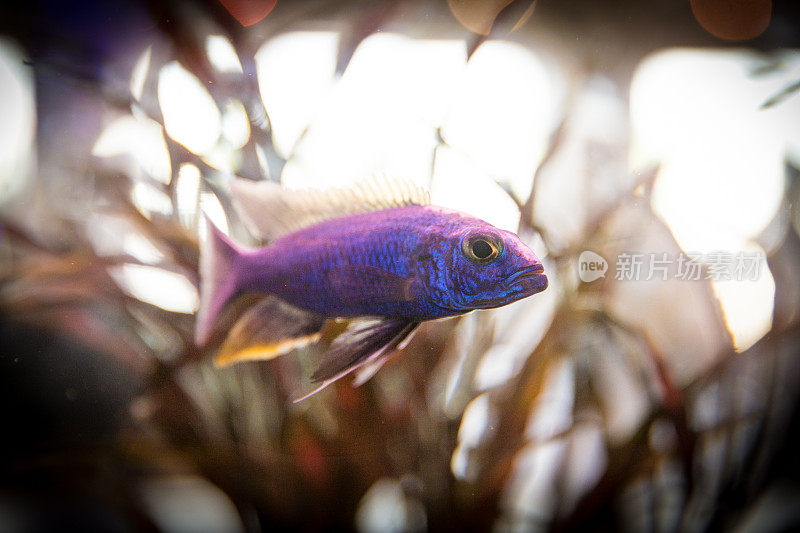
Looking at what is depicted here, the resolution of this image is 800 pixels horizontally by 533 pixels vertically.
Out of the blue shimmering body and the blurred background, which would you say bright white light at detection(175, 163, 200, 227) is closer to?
the blurred background

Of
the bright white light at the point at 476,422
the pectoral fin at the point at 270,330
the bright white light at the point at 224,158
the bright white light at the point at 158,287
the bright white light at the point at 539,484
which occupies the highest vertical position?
the bright white light at the point at 224,158

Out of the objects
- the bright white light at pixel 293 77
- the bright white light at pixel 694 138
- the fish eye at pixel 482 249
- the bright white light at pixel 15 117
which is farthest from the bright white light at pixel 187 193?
the bright white light at pixel 694 138

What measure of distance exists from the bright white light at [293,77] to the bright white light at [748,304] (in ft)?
2.16

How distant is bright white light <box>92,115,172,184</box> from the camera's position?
44 cm

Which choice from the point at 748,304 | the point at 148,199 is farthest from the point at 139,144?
the point at 748,304

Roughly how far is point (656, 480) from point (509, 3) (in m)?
0.83

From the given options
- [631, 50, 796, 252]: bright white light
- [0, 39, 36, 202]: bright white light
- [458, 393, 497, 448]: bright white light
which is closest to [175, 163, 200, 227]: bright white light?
[0, 39, 36, 202]: bright white light

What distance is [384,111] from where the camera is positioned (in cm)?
42

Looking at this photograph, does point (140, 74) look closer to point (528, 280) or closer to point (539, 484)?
point (528, 280)

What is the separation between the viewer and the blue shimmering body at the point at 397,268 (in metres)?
0.27

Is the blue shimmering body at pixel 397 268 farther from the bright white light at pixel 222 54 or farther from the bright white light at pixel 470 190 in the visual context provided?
the bright white light at pixel 222 54

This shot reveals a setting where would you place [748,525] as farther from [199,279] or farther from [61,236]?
[61,236]

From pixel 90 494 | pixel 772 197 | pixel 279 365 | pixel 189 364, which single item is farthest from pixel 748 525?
pixel 90 494

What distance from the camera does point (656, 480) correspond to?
59cm
